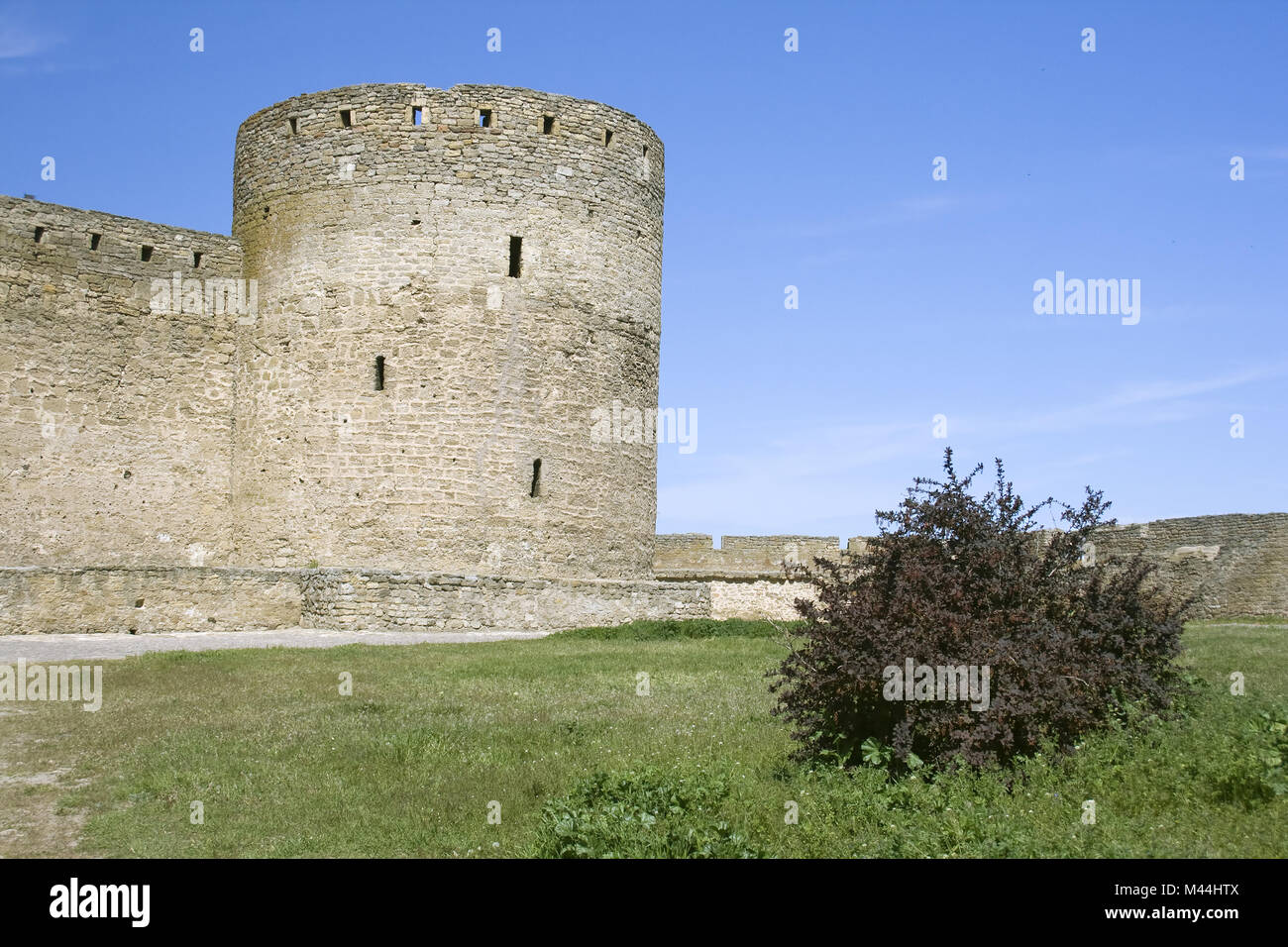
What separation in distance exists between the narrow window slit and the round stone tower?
2 centimetres

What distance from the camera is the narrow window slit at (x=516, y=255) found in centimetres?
2159

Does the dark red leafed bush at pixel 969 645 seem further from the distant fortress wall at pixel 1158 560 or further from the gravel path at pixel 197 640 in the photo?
the distant fortress wall at pixel 1158 560

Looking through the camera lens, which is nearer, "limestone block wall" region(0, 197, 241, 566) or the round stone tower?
"limestone block wall" region(0, 197, 241, 566)

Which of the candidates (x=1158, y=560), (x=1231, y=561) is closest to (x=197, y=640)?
(x=1158, y=560)

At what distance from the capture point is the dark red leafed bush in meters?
7.96

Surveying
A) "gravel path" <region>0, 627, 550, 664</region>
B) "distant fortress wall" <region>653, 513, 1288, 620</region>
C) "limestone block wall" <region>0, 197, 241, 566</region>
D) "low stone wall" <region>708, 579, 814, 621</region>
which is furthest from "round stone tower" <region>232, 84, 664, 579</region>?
"distant fortress wall" <region>653, 513, 1288, 620</region>

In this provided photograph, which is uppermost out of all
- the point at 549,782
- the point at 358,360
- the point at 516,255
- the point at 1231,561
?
the point at 516,255

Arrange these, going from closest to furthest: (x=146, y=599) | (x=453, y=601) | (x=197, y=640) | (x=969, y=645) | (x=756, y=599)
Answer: (x=969, y=645) → (x=197, y=640) → (x=146, y=599) → (x=453, y=601) → (x=756, y=599)

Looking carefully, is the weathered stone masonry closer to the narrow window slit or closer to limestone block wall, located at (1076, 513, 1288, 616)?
the narrow window slit

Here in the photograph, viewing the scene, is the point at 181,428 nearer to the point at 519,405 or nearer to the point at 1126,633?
the point at 519,405

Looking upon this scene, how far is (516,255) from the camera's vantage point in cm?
2164

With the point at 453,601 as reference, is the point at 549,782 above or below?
below

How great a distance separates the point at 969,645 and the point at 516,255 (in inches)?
593

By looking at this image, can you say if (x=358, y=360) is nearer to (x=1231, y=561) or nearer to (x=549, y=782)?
(x=549, y=782)
